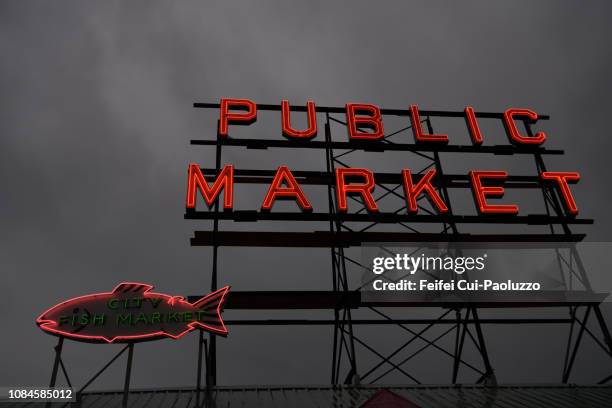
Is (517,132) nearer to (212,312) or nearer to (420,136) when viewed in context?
(420,136)

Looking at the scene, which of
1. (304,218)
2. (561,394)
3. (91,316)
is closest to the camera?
(91,316)

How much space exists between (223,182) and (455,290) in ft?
27.8

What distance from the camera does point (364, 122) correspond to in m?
19.2

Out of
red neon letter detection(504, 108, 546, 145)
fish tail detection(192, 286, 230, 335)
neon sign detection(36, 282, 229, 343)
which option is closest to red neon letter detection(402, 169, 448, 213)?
red neon letter detection(504, 108, 546, 145)

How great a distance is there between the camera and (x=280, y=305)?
1485 centimetres

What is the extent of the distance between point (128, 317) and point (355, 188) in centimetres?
885

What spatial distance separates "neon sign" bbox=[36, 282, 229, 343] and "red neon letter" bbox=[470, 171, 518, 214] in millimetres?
10316

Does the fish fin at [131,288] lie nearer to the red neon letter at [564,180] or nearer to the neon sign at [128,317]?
the neon sign at [128,317]

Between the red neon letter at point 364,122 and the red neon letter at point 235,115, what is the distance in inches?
148

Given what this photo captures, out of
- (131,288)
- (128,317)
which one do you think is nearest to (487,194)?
(131,288)

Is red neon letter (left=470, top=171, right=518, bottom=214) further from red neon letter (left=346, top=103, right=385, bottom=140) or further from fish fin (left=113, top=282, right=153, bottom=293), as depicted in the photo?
fish fin (left=113, top=282, right=153, bottom=293)

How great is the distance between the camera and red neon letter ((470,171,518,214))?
17.2 m

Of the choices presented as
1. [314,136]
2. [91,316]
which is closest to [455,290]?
[314,136]

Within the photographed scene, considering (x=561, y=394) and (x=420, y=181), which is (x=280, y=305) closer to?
(x=420, y=181)
